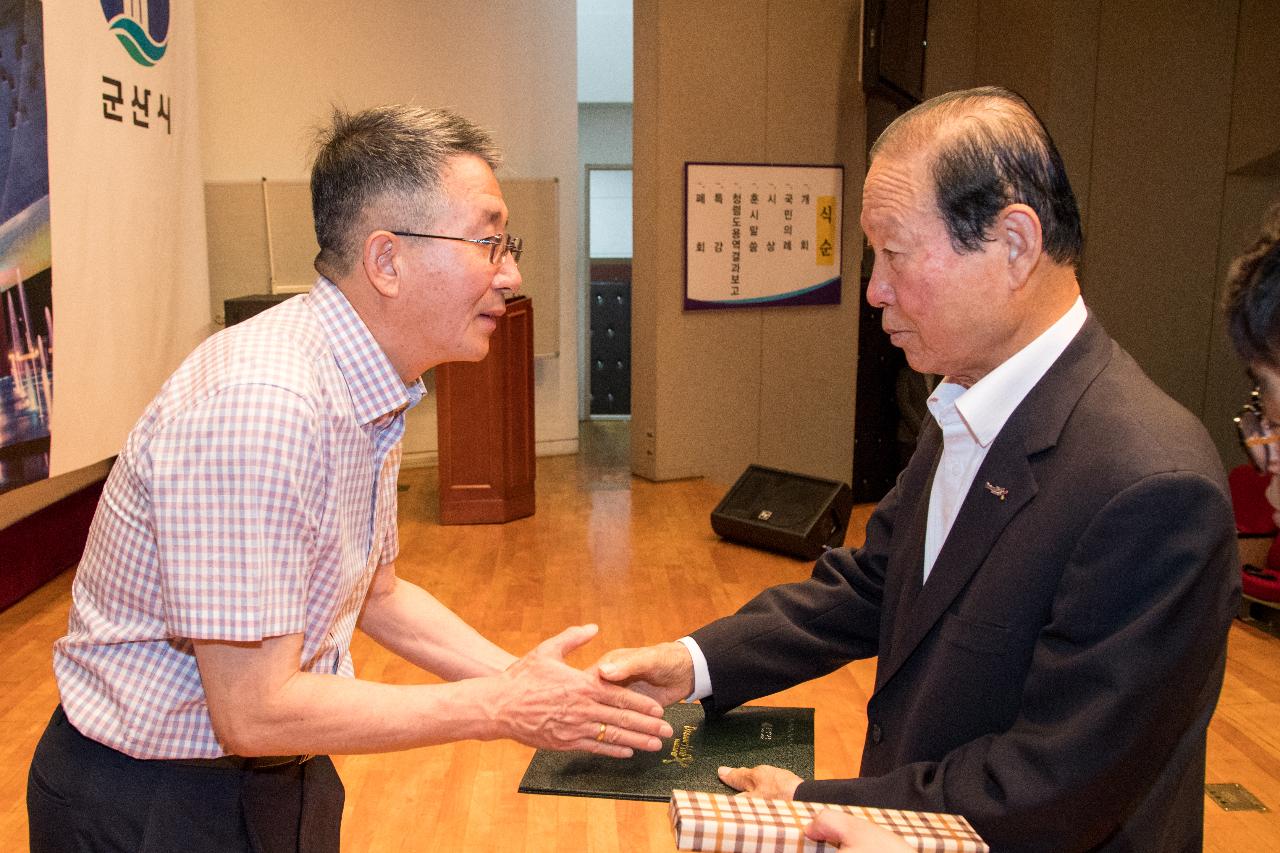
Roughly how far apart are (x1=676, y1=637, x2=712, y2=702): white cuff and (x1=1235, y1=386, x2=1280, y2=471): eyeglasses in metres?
0.85

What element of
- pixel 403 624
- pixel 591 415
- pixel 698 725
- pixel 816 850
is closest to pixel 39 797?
pixel 403 624

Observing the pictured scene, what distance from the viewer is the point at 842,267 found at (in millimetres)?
7418

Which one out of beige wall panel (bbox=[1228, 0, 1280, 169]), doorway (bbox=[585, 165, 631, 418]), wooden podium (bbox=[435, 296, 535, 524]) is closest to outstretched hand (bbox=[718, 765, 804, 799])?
wooden podium (bbox=[435, 296, 535, 524])

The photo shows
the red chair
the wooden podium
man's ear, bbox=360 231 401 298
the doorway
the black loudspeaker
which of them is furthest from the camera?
the doorway

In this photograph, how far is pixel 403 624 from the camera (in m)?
1.88

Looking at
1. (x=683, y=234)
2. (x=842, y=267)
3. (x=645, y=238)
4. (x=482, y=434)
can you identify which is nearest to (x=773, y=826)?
(x=482, y=434)

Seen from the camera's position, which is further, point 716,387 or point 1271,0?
point 716,387

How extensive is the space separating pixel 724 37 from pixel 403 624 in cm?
579

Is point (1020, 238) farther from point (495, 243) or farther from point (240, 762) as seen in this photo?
point (240, 762)

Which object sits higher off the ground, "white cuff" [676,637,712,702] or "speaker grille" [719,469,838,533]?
"white cuff" [676,637,712,702]

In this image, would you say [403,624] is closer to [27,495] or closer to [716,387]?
[27,495]

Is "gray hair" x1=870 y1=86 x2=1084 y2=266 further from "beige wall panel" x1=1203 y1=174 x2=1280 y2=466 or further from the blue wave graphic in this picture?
"beige wall panel" x1=1203 y1=174 x2=1280 y2=466

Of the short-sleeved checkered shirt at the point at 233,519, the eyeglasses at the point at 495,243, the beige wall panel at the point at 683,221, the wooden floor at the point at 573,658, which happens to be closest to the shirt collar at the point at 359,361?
the short-sleeved checkered shirt at the point at 233,519

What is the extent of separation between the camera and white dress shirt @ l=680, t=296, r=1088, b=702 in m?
1.38
